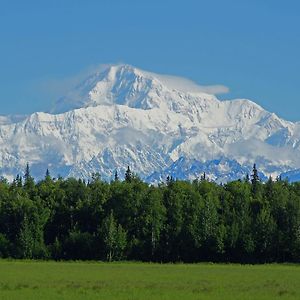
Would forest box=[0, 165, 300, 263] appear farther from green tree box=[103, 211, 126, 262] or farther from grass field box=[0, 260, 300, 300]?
grass field box=[0, 260, 300, 300]

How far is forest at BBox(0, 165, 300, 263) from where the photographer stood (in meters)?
110

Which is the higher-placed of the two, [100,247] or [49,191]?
[49,191]

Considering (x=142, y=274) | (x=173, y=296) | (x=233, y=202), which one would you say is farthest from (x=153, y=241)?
(x=173, y=296)

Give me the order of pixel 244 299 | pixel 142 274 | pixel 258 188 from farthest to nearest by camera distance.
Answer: pixel 258 188 < pixel 142 274 < pixel 244 299

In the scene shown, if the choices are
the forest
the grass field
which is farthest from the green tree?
the grass field

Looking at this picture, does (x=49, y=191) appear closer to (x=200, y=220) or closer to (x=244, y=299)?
(x=200, y=220)

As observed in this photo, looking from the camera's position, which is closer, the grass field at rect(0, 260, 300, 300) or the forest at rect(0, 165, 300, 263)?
the grass field at rect(0, 260, 300, 300)

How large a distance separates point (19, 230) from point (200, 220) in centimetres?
2130

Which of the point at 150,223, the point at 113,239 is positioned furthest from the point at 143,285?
the point at 150,223

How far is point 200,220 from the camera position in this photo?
112062mm

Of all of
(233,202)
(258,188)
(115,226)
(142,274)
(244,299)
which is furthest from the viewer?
(258,188)

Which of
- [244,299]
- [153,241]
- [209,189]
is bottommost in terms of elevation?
[244,299]

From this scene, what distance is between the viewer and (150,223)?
113375 mm

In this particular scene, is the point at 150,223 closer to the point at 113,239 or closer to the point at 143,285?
the point at 113,239
